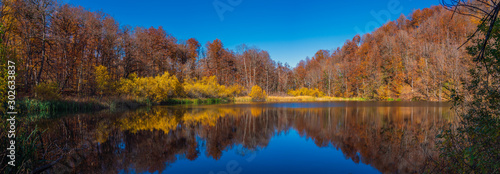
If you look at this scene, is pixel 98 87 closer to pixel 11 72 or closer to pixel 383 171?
pixel 11 72

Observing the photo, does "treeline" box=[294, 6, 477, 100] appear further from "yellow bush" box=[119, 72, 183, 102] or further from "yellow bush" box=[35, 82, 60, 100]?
"yellow bush" box=[35, 82, 60, 100]

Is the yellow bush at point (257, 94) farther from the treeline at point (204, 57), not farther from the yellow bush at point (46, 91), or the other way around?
the yellow bush at point (46, 91)

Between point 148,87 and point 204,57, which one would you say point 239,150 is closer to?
point 148,87

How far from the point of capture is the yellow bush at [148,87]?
2498 cm

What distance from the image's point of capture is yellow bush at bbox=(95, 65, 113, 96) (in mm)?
22031

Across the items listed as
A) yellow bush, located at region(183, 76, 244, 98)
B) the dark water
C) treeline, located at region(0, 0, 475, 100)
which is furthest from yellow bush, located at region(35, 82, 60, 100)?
yellow bush, located at region(183, 76, 244, 98)

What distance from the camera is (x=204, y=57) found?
54.9 meters

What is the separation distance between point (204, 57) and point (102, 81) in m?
33.5

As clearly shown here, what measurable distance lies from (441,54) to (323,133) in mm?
32242

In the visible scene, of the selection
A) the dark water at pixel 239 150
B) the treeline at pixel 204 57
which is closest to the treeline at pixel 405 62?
the treeline at pixel 204 57

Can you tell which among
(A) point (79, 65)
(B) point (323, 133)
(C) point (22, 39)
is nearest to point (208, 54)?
(A) point (79, 65)

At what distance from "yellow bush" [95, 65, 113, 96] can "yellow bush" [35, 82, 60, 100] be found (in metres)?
4.94

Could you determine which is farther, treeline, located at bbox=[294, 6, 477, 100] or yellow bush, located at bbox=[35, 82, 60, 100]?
treeline, located at bbox=[294, 6, 477, 100]

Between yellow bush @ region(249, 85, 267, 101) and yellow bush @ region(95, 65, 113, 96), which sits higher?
yellow bush @ region(95, 65, 113, 96)
